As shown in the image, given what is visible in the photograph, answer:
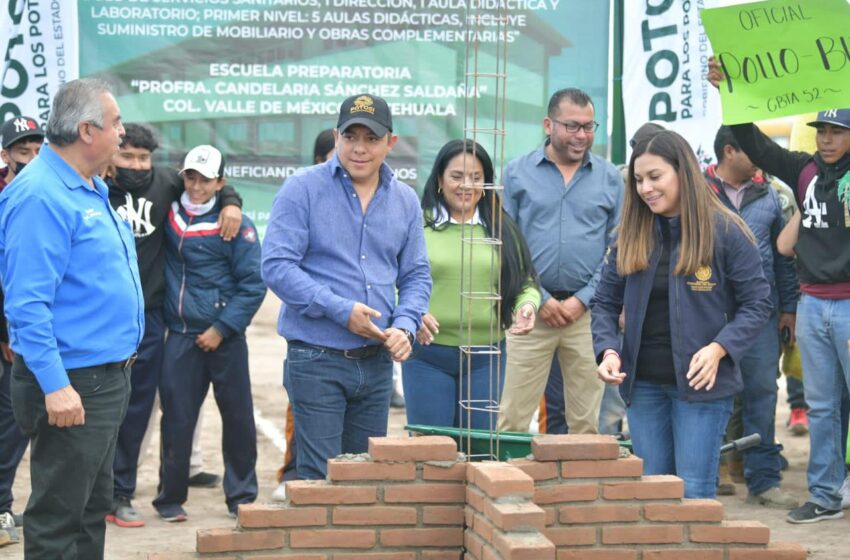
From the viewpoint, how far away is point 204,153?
23.7 ft

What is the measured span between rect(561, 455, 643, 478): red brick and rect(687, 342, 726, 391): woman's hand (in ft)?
1.56

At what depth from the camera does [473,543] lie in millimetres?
4785

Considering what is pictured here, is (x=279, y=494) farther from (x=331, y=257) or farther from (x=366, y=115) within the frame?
(x=366, y=115)

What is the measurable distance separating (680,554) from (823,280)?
2.61 metres

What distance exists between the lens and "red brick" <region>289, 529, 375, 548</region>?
16.0ft

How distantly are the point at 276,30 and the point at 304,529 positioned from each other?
472 cm

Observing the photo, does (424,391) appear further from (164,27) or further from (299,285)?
(164,27)

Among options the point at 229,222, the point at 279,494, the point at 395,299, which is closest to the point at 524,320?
the point at 395,299

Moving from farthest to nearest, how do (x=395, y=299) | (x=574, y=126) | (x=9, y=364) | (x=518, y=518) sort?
1. (x=574, y=126)
2. (x=9, y=364)
3. (x=395, y=299)
4. (x=518, y=518)

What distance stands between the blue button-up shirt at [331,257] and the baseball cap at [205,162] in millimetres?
1714

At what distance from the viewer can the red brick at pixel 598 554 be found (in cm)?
496

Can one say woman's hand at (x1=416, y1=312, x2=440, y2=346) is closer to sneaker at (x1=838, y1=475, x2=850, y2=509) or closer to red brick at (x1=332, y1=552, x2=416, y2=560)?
red brick at (x1=332, y1=552, x2=416, y2=560)

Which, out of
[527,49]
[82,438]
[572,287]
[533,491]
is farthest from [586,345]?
[82,438]

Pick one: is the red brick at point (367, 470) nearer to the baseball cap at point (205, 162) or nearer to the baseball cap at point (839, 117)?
the baseball cap at point (205, 162)
